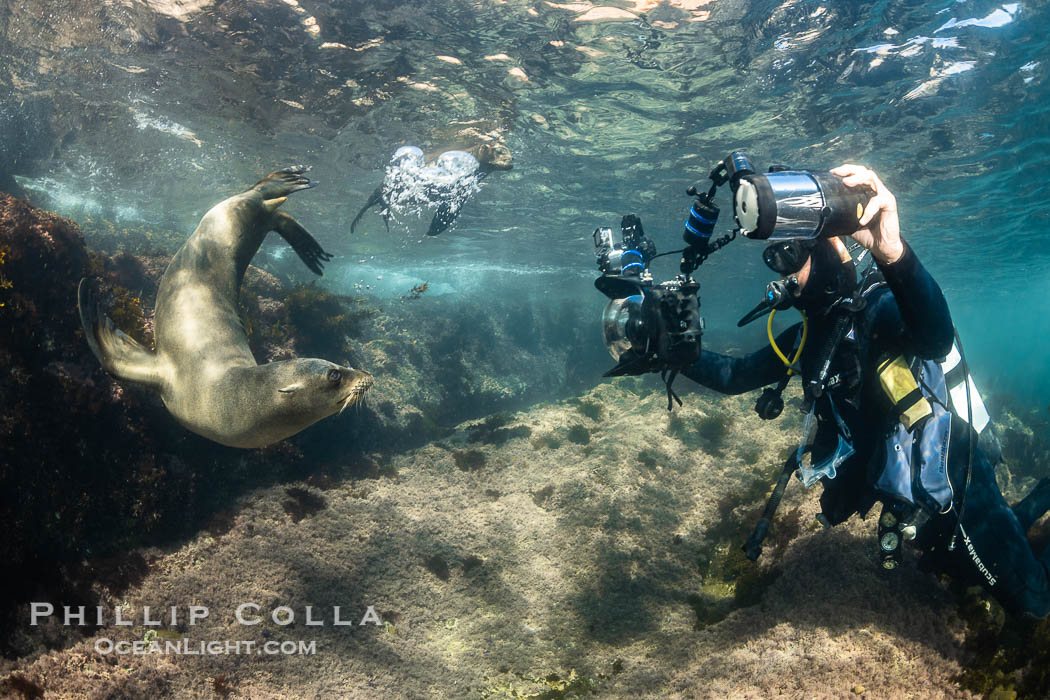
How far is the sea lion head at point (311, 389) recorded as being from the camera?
2.69 meters

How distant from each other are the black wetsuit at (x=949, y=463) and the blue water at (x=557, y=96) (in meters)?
8.14

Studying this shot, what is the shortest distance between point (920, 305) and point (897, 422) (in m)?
0.95

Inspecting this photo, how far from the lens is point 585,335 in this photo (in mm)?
22891

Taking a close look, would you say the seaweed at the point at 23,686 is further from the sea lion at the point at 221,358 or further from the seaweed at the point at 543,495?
the seaweed at the point at 543,495

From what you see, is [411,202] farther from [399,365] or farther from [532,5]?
[532,5]

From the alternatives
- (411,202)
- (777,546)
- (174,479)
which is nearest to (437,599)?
(174,479)

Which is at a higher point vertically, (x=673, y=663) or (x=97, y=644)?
(x=97, y=644)

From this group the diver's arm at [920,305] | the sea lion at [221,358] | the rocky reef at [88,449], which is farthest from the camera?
the rocky reef at [88,449]

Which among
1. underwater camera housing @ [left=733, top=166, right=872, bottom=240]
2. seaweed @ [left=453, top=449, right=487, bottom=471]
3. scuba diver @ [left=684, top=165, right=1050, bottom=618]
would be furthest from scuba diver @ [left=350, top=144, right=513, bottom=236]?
underwater camera housing @ [left=733, top=166, right=872, bottom=240]

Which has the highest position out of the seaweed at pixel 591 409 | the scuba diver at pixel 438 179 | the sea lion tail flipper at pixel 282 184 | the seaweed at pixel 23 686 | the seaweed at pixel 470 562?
the scuba diver at pixel 438 179

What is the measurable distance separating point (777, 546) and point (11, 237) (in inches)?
370

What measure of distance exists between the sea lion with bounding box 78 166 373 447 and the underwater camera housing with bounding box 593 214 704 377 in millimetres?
1922

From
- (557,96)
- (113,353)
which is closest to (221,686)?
(113,353)

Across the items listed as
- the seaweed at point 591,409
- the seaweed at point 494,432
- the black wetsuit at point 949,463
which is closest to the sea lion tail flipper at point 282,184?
the black wetsuit at point 949,463
